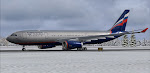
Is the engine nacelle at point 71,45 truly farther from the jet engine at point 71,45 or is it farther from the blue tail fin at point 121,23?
the blue tail fin at point 121,23

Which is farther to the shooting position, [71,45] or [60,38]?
[60,38]

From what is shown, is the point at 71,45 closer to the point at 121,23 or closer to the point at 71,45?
the point at 71,45

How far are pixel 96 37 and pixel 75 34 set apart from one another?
14.9 feet

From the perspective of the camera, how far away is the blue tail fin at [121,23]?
50.0 m

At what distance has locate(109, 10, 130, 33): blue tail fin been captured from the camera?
1970 inches

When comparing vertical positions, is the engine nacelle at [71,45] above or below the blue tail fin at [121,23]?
below

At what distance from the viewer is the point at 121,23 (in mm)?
50125
